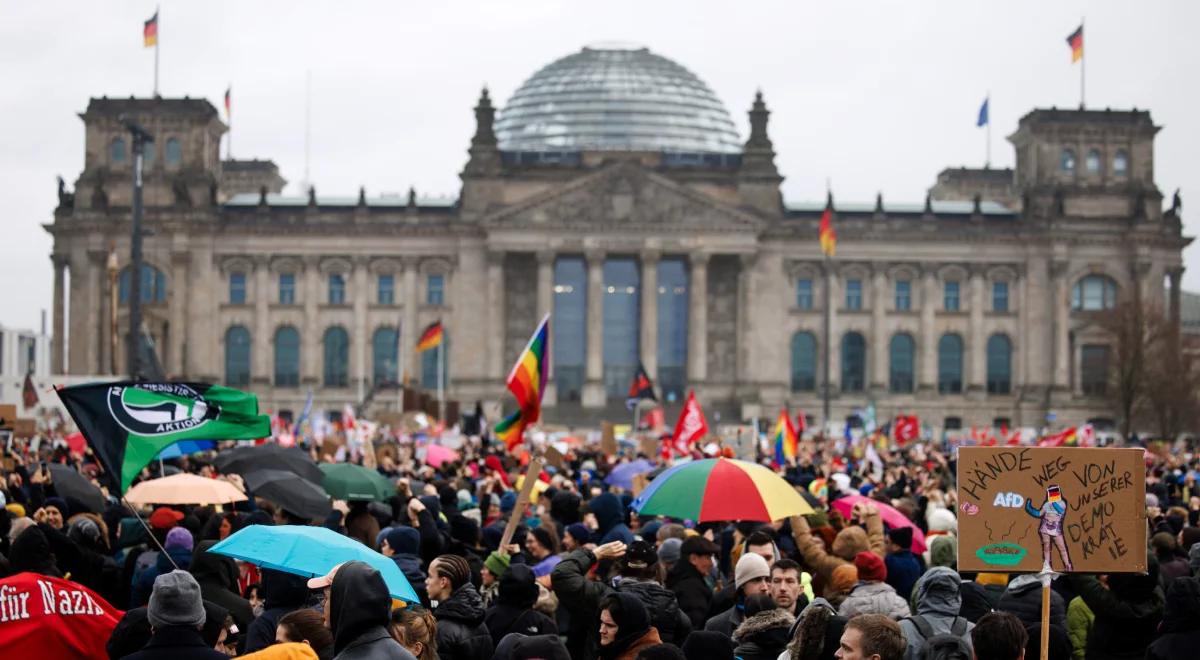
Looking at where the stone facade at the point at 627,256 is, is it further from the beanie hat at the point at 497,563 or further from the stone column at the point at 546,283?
the beanie hat at the point at 497,563

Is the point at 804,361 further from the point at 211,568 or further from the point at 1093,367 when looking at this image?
the point at 211,568

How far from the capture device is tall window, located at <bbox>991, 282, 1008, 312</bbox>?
307ft

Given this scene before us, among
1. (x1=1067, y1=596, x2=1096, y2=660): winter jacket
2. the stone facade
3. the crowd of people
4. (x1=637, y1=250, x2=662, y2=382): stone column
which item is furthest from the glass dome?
(x1=1067, y1=596, x2=1096, y2=660): winter jacket

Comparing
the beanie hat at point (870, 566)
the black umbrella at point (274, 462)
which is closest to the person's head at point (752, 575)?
the beanie hat at point (870, 566)

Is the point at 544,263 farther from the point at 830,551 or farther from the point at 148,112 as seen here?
the point at 830,551

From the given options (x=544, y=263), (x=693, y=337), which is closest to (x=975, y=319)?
(x=693, y=337)

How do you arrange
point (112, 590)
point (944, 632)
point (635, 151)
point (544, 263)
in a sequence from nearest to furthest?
point (944, 632), point (112, 590), point (544, 263), point (635, 151)

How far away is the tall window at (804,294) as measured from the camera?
305 feet

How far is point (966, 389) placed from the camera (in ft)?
306

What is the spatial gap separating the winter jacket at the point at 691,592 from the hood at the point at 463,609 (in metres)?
2.50

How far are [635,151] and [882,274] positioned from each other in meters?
13.8

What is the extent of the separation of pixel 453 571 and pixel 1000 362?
275 feet

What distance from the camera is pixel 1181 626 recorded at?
12133 mm

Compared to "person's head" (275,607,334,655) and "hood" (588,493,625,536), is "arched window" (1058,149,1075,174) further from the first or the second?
"person's head" (275,607,334,655)
